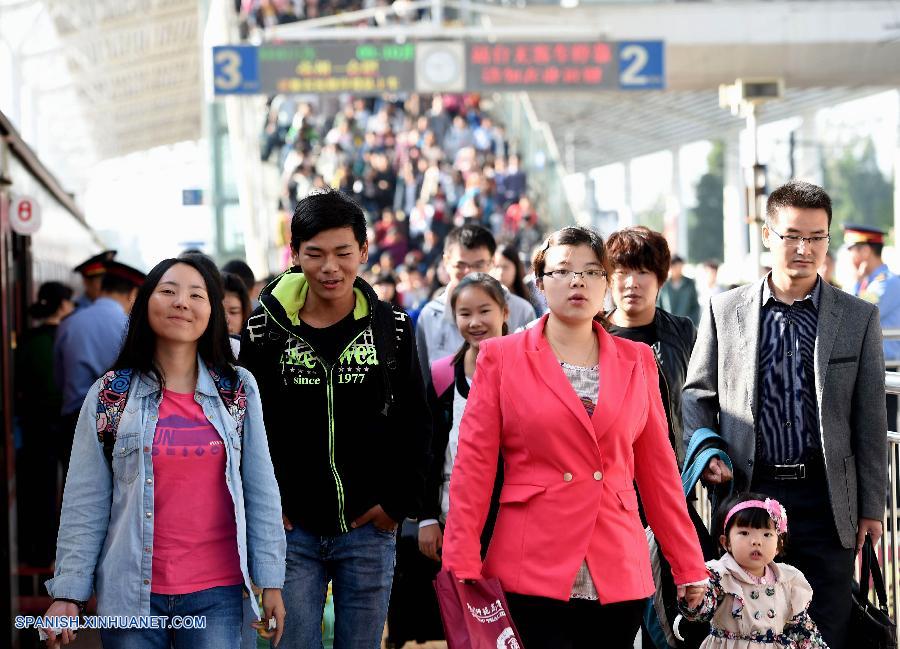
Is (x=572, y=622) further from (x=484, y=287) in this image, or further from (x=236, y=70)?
(x=236, y=70)

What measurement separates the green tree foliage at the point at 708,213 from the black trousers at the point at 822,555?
69.6m

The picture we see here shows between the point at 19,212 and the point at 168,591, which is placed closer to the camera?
the point at 168,591

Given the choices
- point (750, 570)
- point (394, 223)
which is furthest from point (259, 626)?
point (394, 223)

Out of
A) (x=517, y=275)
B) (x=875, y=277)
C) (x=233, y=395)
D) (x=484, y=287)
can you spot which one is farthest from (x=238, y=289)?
(x=875, y=277)

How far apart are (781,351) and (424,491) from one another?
158 centimetres

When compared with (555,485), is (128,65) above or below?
above

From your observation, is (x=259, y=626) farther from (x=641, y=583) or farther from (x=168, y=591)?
(x=641, y=583)

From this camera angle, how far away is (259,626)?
392 cm

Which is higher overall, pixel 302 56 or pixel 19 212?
pixel 302 56

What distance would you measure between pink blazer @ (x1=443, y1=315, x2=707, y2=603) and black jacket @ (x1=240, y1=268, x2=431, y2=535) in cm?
40

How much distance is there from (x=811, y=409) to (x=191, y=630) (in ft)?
8.16

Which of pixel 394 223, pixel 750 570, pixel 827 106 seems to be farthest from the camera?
pixel 827 106

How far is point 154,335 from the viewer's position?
396 cm

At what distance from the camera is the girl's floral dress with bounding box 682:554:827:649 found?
4.72m
